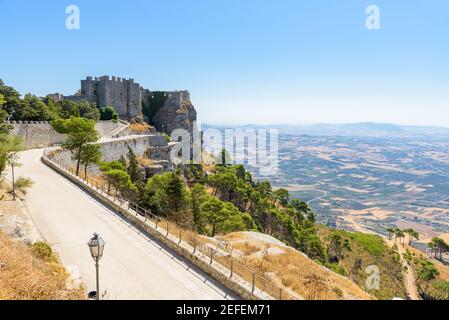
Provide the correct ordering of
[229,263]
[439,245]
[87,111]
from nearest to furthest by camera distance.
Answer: [229,263] → [87,111] → [439,245]

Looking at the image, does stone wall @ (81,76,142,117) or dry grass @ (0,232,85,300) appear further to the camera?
stone wall @ (81,76,142,117)

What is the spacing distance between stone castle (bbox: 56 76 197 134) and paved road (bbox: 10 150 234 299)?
144 feet

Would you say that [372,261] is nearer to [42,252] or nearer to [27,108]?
[27,108]

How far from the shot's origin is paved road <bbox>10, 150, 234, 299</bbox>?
923cm

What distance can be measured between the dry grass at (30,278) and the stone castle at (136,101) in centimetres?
5304

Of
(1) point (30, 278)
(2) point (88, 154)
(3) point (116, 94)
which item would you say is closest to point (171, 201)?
(2) point (88, 154)

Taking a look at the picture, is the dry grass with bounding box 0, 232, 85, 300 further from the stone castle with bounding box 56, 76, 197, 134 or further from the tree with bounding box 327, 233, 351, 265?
the tree with bounding box 327, 233, 351, 265

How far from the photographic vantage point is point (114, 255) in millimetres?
11352

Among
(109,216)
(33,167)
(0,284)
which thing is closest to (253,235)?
(109,216)

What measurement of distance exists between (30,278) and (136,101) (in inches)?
2287

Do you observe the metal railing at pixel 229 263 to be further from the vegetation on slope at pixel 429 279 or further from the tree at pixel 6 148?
the vegetation on slope at pixel 429 279

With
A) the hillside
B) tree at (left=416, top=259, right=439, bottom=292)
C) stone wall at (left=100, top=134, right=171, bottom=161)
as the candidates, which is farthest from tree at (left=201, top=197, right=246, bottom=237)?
tree at (left=416, top=259, right=439, bottom=292)
